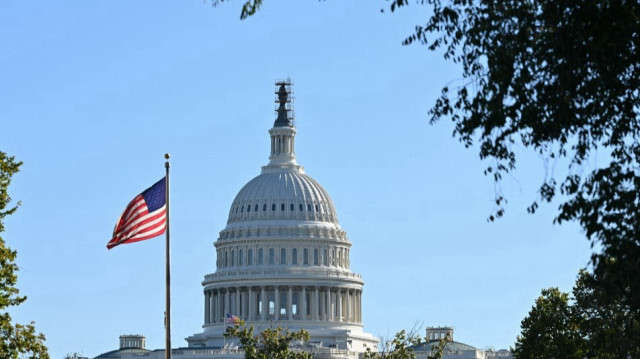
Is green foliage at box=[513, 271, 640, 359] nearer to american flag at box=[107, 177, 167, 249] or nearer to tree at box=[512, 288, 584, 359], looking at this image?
tree at box=[512, 288, 584, 359]

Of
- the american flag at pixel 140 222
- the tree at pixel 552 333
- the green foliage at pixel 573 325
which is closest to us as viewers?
the american flag at pixel 140 222

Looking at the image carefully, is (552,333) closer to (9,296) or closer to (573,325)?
(573,325)

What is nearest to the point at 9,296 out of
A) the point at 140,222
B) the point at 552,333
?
the point at 140,222

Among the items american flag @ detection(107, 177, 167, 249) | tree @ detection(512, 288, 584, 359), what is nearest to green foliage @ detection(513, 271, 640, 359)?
tree @ detection(512, 288, 584, 359)

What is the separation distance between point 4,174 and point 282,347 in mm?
72225

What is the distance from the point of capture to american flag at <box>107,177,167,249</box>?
8088 centimetres

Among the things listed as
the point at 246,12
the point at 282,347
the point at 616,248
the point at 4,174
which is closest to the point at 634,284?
the point at 616,248

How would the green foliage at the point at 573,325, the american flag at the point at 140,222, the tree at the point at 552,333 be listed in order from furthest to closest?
the tree at the point at 552,333 < the green foliage at the point at 573,325 < the american flag at the point at 140,222

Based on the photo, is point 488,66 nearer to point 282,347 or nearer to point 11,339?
point 11,339

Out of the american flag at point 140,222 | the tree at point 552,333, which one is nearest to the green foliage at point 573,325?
the tree at point 552,333

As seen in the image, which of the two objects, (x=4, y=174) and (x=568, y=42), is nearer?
(x=568, y=42)

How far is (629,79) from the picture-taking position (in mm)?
52375

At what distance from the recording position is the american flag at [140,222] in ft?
265

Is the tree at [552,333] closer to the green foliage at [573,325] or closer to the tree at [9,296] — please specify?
the green foliage at [573,325]
